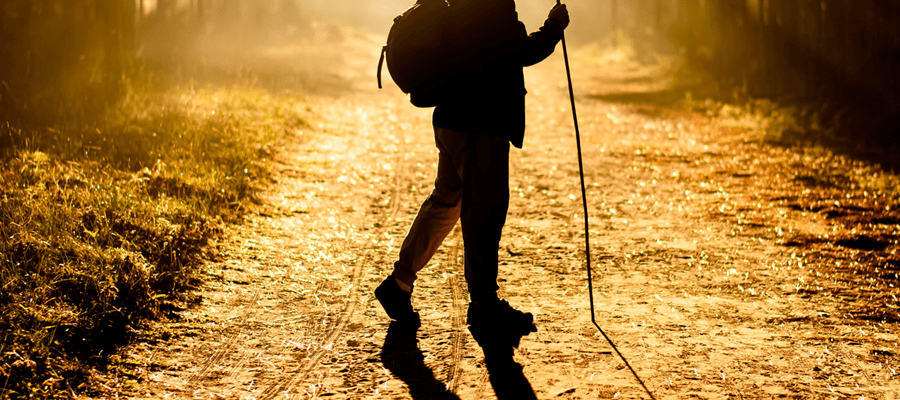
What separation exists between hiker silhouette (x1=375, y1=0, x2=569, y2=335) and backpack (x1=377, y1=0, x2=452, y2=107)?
4cm

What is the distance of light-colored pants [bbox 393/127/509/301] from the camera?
3.58 metres

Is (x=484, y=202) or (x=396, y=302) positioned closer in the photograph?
(x=484, y=202)

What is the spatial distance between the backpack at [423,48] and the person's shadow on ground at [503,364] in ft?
3.88

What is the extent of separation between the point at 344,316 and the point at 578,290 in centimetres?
137

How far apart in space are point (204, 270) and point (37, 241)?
0.93 m

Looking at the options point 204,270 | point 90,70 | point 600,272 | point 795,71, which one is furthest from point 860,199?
point 90,70

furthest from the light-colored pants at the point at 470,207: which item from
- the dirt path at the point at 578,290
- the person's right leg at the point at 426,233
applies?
the dirt path at the point at 578,290

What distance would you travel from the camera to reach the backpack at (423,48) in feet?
11.2

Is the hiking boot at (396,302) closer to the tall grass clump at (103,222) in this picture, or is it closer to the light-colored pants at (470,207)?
the light-colored pants at (470,207)

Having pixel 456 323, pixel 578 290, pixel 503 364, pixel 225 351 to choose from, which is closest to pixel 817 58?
pixel 578 290

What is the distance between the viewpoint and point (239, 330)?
3900 millimetres

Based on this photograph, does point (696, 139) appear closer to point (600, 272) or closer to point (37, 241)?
point (600, 272)

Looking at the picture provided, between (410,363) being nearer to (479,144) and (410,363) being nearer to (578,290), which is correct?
(479,144)

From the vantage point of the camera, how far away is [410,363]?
3.49 metres
